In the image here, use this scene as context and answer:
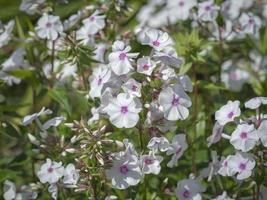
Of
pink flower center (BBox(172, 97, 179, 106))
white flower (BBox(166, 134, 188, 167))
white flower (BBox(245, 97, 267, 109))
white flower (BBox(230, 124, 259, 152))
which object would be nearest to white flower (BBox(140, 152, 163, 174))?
white flower (BBox(166, 134, 188, 167))

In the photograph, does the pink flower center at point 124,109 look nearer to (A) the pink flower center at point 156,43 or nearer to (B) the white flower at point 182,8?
(A) the pink flower center at point 156,43

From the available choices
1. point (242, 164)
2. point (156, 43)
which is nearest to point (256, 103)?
point (242, 164)

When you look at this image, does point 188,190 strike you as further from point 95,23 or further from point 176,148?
point 95,23

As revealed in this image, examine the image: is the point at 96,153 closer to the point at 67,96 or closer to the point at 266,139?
the point at 266,139

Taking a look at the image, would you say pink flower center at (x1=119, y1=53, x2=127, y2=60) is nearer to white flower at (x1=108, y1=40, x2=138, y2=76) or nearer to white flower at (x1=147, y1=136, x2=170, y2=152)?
white flower at (x1=108, y1=40, x2=138, y2=76)

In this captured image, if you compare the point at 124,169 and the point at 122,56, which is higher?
the point at 122,56

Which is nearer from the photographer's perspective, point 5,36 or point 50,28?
point 50,28

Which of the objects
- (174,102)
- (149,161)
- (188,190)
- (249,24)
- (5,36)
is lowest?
(188,190)
